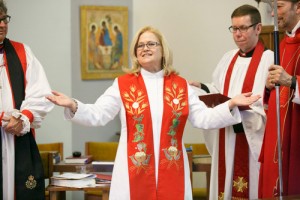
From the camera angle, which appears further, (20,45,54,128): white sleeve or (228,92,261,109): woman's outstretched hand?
(20,45,54,128): white sleeve

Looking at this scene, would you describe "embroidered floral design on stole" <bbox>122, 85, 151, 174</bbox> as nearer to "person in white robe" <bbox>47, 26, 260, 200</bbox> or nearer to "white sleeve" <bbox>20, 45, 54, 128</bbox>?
"person in white robe" <bbox>47, 26, 260, 200</bbox>

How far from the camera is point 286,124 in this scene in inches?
160

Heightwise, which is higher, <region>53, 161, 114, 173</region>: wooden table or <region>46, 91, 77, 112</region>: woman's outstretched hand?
<region>46, 91, 77, 112</region>: woman's outstretched hand

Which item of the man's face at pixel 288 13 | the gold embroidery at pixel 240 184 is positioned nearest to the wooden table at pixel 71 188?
the gold embroidery at pixel 240 184

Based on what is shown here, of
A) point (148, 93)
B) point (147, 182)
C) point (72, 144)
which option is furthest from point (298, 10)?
point (72, 144)

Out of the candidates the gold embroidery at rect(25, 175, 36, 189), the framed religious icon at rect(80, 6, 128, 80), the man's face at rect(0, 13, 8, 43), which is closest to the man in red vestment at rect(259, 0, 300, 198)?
the gold embroidery at rect(25, 175, 36, 189)

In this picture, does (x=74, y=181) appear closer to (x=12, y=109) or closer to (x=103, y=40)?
(x=12, y=109)

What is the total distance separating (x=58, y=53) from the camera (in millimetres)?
7281

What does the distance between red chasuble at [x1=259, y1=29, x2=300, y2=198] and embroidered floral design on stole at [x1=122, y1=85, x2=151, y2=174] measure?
901 millimetres

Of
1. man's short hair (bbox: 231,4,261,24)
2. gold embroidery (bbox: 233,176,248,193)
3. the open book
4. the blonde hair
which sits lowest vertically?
gold embroidery (bbox: 233,176,248,193)

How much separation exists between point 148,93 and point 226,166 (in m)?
1.15

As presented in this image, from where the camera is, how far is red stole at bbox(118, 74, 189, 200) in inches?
151

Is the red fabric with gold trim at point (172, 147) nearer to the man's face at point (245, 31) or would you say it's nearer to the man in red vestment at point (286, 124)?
the man in red vestment at point (286, 124)

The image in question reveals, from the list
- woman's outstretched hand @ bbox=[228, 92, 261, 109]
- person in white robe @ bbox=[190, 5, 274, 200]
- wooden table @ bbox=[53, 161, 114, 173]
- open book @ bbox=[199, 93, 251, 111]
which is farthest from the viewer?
wooden table @ bbox=[53, 161, 114, 173]
